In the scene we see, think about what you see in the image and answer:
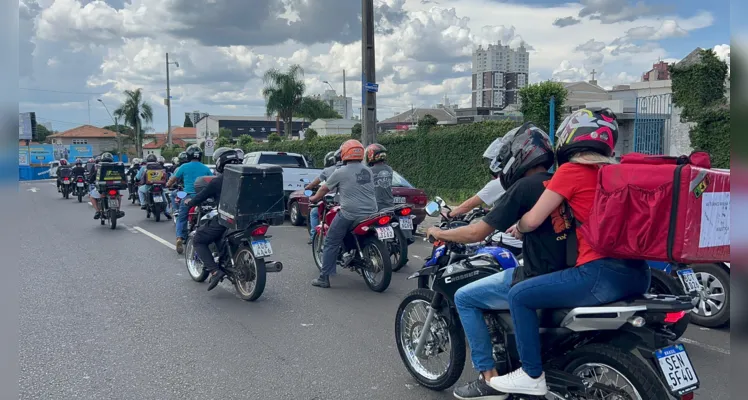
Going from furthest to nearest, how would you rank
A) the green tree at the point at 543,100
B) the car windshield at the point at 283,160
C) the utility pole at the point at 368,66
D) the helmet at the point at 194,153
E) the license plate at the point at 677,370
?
1. the car windshield at the point at 283,160
2. the utility pole at the point at 368,66
3. the green tree at the point at 543,100
4. the helmet at the point at 194,153
5. the license plate at the point at 677,370

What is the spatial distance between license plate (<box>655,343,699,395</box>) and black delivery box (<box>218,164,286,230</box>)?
5.20 meters

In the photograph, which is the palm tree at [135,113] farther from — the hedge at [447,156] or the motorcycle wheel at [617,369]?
the motorcycle wheel at [617,369]

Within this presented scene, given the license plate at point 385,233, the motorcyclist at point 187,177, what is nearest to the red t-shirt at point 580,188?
the license plate at point 385,233

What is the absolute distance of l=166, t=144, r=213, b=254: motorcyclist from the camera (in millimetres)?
10133

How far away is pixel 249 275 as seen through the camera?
305 inches

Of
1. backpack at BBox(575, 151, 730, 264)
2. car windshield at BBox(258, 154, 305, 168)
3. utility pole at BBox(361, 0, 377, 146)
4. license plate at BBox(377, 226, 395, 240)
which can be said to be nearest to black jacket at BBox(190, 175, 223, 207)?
license plate at BBox(377, 226, 395, 240)

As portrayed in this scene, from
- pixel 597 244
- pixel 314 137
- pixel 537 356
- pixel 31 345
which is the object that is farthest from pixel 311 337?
pixel 314 137

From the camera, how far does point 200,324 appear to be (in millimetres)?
6754

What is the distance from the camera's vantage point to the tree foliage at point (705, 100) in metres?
12.4

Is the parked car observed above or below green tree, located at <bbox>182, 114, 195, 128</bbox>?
below

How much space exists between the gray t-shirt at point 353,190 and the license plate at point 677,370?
17.2ft

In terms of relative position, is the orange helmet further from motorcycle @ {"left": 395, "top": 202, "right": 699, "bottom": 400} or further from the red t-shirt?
the red t-shirt

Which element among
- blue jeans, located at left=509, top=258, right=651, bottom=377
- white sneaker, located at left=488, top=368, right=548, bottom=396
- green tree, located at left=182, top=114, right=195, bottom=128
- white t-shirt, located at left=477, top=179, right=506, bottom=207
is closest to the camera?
blue jeans, located at left=509, top=258, right=651, bottom=377

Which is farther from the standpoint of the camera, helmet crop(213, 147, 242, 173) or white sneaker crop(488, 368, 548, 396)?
helmet crop(213, 147, 242, 173)
